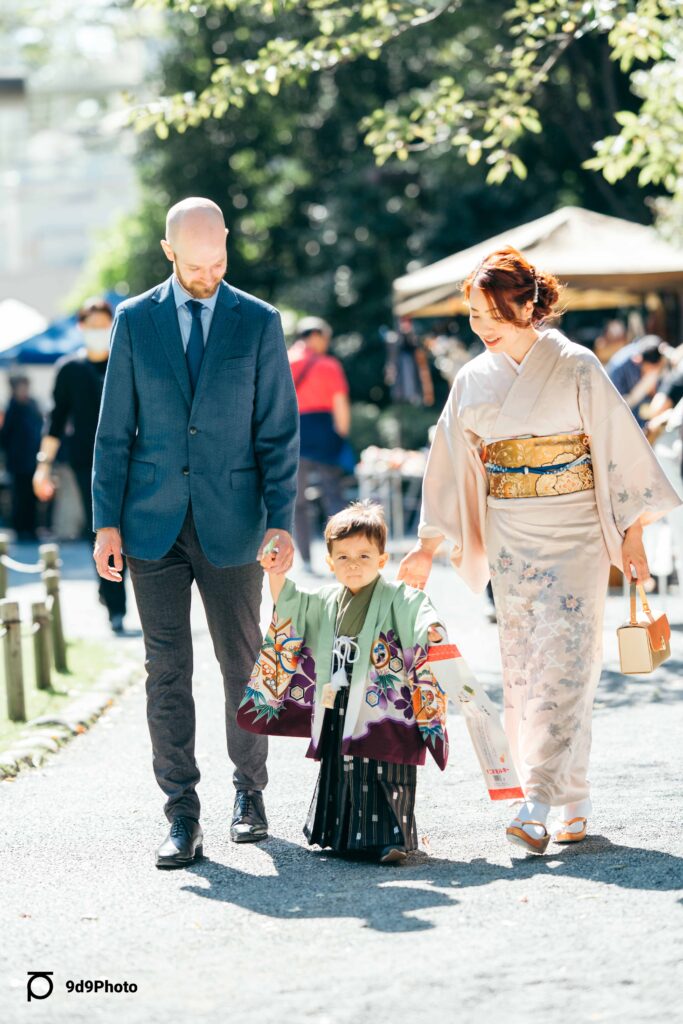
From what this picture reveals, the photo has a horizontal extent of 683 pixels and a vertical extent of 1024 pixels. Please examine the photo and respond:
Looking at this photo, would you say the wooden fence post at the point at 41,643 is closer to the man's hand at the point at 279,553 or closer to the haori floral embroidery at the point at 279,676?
the haori floral embroidery at the point at 279,676

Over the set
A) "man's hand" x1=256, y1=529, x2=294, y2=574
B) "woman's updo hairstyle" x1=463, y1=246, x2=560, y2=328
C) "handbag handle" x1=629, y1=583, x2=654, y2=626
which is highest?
"woman's updo hairstyle" x1=463, y1=246, x2=560, y2=328

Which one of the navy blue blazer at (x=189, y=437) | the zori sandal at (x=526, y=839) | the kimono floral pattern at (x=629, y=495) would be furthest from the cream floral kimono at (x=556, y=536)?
the navy blue blazer at (x=189, y=437)

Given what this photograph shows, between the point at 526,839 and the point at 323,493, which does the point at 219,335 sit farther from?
the point at 323,493

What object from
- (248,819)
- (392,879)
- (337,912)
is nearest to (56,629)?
(248,819)

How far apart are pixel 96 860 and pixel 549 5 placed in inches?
227

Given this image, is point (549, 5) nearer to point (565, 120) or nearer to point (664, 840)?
point (664, 840)

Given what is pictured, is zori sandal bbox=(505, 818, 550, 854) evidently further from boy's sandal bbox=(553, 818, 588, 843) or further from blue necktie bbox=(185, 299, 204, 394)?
blue necktie bbox=(185, 299, 204, 394)

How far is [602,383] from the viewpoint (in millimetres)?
5301

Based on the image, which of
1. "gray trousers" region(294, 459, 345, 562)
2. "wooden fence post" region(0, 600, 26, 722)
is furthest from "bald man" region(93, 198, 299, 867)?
"gray trousers" region(294, 459, 345, 562)

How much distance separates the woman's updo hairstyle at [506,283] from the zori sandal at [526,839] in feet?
5.19

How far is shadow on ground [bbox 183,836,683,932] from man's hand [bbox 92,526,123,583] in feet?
3.15

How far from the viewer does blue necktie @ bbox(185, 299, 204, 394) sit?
5344mm

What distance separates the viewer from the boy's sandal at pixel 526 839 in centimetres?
513

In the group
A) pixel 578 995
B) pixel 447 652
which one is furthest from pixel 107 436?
pixel 578 995
